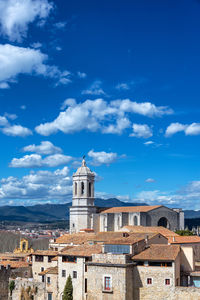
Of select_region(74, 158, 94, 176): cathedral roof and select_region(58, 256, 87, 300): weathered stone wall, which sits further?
select_region(74, 158, 94, 176): cathedral roof

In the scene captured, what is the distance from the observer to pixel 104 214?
88875 millimetres

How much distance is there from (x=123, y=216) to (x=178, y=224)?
12.4 m

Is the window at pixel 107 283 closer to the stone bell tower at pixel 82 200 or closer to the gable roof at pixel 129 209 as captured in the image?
the gable roof at pixel 129 209

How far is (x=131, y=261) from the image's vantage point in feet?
127

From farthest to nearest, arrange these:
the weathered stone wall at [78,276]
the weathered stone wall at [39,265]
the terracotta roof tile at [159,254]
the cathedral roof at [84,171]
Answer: the cathedral roof at [84,171], the weathered stone wall at [39,265], the weathered stone wall at [78,276], the terracotta roof tile at [159,254]

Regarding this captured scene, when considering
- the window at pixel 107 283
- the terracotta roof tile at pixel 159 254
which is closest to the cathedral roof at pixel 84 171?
the terracotta roof tile at pixel 159 254

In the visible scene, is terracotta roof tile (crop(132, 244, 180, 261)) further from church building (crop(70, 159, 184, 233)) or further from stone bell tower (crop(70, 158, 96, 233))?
stone bell tower (crop(70, 158, 96, 233))

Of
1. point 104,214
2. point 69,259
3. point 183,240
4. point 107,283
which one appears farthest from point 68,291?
point 104,214

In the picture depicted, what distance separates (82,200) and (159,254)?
172ft

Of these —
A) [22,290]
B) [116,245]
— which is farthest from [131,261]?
[22,290]

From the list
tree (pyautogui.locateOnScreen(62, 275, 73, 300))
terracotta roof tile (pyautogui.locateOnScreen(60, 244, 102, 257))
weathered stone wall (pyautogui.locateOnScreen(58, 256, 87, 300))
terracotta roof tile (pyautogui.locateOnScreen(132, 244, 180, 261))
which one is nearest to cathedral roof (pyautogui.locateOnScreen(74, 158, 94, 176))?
terracotta roof tile (pyautogui.locateOnScreen(60, 244, 102, 257))

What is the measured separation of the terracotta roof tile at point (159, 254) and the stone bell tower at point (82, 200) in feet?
161

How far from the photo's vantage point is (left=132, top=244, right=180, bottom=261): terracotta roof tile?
37.6m

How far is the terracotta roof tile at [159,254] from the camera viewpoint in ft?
123
